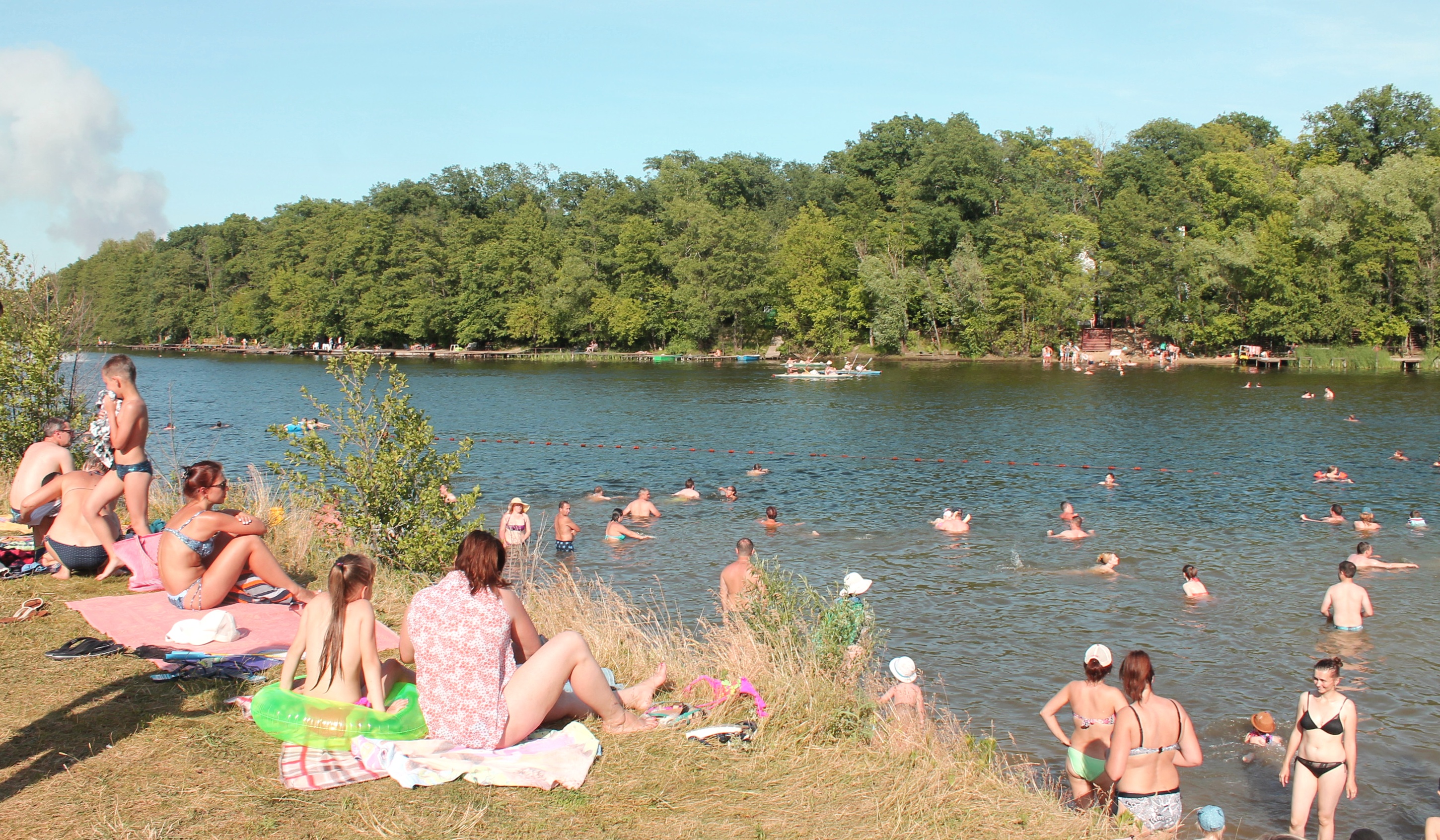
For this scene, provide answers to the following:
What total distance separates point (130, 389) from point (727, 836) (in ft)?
24.9

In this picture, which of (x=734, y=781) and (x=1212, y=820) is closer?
(x=734, y=781)

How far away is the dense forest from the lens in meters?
63.9

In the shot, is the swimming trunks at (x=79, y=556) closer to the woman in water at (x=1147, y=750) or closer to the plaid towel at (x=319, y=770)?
the plaid towel at (x=319, y=770)

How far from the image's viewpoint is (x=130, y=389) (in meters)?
9.33

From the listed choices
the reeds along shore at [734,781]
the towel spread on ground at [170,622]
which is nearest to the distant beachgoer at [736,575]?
the reeds along shore at [734,781]

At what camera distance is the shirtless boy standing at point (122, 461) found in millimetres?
9227

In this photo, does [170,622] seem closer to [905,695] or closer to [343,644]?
[343,644]

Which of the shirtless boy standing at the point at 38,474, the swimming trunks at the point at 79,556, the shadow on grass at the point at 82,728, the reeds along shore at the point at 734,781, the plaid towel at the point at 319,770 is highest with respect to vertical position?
the shirtless boy standing at the point at 38,474

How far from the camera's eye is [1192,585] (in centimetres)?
1498

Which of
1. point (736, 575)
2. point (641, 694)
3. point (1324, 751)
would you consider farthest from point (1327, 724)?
point (736, 575)

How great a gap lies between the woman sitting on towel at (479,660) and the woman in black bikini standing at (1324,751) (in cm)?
584

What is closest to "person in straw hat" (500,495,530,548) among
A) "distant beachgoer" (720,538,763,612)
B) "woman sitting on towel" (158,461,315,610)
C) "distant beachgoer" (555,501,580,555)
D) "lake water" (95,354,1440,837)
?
"distant beachgoer" (555,501,580,555)

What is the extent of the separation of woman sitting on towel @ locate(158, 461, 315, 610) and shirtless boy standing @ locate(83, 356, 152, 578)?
1.34 m

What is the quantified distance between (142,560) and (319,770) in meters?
5.17
